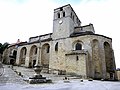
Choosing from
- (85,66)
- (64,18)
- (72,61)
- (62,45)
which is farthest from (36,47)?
(85,66)

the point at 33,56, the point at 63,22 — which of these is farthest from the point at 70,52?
the point at 33,56

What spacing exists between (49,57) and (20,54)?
382 inches

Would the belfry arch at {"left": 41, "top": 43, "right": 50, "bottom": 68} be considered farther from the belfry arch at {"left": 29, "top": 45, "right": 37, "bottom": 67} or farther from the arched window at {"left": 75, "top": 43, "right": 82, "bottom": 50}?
the arched window at {"left": 75, "top": 43, "right": 82, "bottom": 50}

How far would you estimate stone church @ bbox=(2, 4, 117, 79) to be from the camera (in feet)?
73.1

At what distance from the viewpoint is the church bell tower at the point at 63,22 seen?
92.3 ft

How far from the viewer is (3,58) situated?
38344 mm

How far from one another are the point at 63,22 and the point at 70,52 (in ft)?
28.0

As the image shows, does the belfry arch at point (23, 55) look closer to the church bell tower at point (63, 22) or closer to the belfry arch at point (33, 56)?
the belfry arch at point (33, 56)

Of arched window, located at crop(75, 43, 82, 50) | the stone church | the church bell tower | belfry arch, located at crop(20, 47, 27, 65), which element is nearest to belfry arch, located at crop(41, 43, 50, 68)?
the stone church

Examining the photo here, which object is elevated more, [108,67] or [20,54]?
[20,54]

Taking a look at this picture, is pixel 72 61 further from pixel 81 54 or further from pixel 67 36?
pixel 67 36

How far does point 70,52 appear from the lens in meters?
24.6

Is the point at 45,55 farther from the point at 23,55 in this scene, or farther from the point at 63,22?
the point at 63,22

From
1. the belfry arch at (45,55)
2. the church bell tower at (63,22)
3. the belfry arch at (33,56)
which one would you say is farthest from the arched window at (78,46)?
the belfry arch at (33,56)
